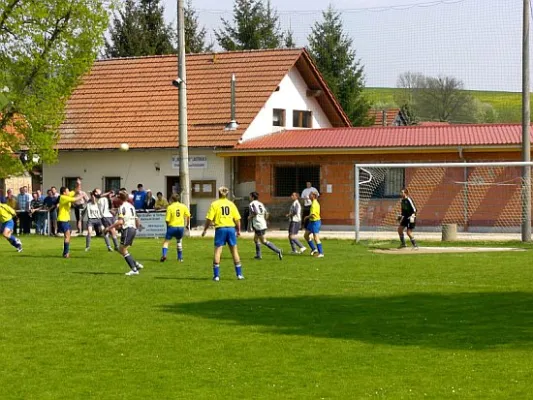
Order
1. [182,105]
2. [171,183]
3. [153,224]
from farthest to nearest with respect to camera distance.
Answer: [171,183] → [153,224] → [182,105]

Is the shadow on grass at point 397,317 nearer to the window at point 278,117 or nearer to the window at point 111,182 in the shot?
the window at point 278,117

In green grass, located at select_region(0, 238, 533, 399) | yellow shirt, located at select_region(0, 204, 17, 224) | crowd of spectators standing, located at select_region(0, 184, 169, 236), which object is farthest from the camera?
crowd of spectators standing, located at select_region(0, 184, 169, 236)

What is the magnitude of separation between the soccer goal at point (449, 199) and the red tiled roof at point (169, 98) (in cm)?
640

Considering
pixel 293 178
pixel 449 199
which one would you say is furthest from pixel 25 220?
pixel 449 199

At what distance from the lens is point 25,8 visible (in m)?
40.6

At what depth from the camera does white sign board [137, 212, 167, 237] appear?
4006 centimetres

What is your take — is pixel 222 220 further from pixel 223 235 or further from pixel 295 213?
pixel 295 213

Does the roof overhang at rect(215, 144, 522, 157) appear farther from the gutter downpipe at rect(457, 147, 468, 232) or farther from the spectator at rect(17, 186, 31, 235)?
the spectator at rect(17, 186, 31, 235)

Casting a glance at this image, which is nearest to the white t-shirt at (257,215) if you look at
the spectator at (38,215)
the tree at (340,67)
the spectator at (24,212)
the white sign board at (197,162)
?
the spectator at (38,215)

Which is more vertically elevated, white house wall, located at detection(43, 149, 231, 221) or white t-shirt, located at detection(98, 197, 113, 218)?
white house wall, located at detection(43, 149, 231, 221)

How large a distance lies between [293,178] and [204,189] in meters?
3.57

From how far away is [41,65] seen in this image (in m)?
41.8

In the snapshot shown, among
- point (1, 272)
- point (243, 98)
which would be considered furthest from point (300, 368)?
point (243, 98)

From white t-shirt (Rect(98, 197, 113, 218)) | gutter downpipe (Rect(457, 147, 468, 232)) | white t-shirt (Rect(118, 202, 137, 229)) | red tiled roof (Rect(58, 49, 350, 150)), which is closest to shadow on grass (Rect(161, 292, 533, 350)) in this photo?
white t-shirt (Rect(118, 202, 137, 229))
